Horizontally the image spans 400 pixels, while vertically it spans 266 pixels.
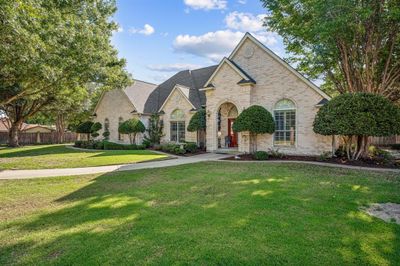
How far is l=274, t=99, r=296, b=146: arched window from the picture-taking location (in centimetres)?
1597

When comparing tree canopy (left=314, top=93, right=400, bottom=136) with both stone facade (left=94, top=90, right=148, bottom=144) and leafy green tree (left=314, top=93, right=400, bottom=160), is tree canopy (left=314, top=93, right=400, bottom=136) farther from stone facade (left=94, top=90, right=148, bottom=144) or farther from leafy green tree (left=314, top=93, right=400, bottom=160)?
stone facade (left=94, top=90, right=148, bottom=144)

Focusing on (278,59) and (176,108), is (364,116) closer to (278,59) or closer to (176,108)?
(278,59)

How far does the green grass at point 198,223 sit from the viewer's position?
375 cm

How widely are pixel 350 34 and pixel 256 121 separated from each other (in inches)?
281

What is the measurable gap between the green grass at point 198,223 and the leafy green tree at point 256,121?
7.06 metres

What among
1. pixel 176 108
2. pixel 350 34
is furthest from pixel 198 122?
pixel 350 34

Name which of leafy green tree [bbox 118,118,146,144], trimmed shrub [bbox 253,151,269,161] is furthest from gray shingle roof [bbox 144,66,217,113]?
trimmed shrub [bbox 253,151,269,161]

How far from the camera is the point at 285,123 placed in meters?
16.2

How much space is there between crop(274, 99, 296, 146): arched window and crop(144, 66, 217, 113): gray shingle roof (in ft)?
26.2

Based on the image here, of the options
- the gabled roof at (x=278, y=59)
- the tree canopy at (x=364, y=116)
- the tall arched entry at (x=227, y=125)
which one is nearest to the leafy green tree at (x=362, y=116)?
the tree canopy at (x=364, y=116)

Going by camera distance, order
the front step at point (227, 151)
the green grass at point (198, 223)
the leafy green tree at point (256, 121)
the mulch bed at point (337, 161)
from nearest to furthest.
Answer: the green grass at point (198, 223) → the mulch bed at point (337, 161) → the leafy green tree at point (256, 121) → the front step at point (227, 151)

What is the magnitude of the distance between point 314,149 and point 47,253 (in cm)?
1496

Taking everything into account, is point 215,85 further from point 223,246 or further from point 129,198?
point 223,246

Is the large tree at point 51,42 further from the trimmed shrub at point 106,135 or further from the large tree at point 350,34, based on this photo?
the large tree at point 350,34
